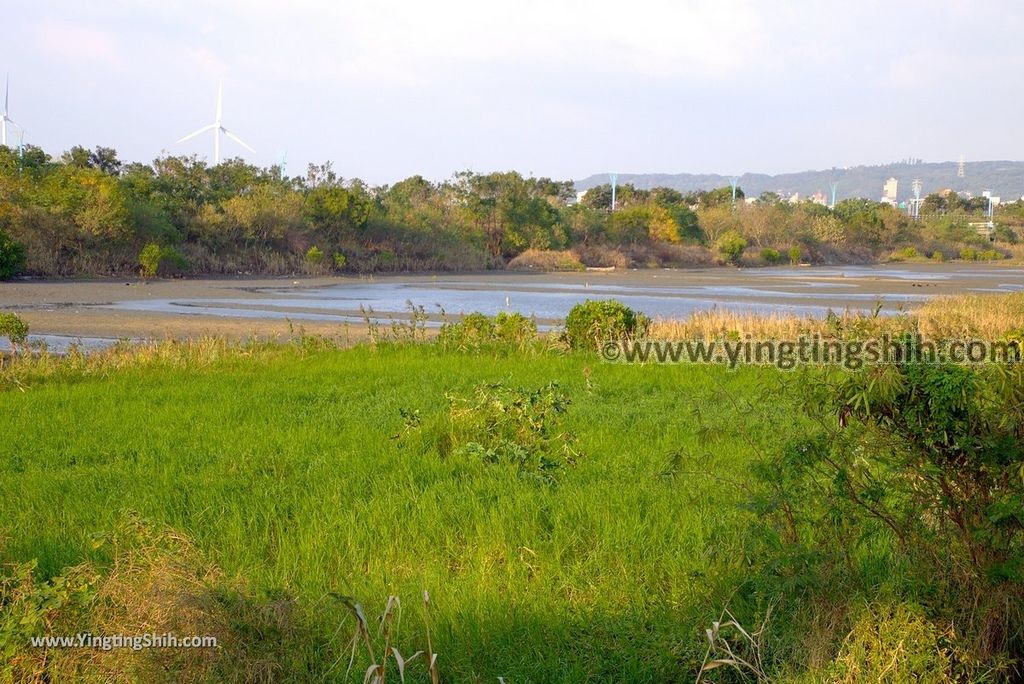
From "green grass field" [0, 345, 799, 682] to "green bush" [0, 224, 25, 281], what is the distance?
28989 mm

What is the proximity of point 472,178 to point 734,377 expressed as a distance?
5787 cm

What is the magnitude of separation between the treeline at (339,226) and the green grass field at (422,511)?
3215 centimetres

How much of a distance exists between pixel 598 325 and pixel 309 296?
815 inches

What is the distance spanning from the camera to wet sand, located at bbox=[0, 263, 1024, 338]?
21.8 m

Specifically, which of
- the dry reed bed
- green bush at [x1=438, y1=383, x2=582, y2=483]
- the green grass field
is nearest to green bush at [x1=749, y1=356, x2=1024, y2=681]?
the green grass field

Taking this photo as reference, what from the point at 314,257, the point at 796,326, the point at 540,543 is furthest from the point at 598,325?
the point at 314,257

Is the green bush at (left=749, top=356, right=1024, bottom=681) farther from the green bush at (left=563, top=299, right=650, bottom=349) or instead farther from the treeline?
the treeline

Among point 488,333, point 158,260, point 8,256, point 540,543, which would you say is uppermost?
point 8,256

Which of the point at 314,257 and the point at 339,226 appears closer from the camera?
the point at 314,257

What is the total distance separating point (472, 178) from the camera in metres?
68.6

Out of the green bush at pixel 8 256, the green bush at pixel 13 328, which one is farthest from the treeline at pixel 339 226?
the green bush at pixel 13 328

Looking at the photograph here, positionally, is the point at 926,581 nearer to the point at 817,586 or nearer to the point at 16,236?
the point at 817,586

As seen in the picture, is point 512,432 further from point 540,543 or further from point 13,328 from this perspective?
point 13,328

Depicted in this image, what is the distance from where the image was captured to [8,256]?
36.2 meters
